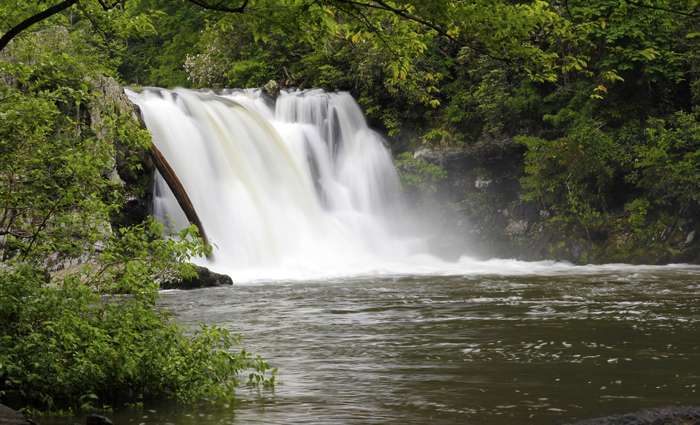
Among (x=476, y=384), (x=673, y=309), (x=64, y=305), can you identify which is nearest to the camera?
(x=64, y=305)

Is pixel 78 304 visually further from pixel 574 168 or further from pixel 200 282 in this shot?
pixel 574 168

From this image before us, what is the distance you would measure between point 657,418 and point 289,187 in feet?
54.1

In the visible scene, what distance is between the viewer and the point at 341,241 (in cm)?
1920

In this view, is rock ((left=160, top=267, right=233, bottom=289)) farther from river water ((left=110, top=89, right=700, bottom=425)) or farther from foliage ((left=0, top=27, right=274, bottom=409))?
foliage ((left=0, top=27, right=274, bottom=409))

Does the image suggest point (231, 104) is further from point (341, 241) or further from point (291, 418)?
point (291, 418)

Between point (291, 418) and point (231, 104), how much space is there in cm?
1698

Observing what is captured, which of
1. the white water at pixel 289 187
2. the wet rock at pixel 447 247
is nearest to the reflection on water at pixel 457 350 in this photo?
the white water at pixel 289 187

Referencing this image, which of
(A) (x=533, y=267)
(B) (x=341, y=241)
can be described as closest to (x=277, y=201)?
(B) (x=341, y=241)

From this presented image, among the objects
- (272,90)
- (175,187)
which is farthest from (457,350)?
(272,90)

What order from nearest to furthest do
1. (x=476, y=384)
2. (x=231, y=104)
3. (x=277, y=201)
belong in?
1. (x=476, y=384)
2. (x=277, y=201)
3. (x=231, y=104)

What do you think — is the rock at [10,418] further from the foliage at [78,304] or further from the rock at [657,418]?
the rock at [657,418]

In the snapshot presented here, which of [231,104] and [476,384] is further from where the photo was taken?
[231,104]

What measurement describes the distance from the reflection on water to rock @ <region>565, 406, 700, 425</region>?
100 cm

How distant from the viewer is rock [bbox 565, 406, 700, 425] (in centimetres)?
314
